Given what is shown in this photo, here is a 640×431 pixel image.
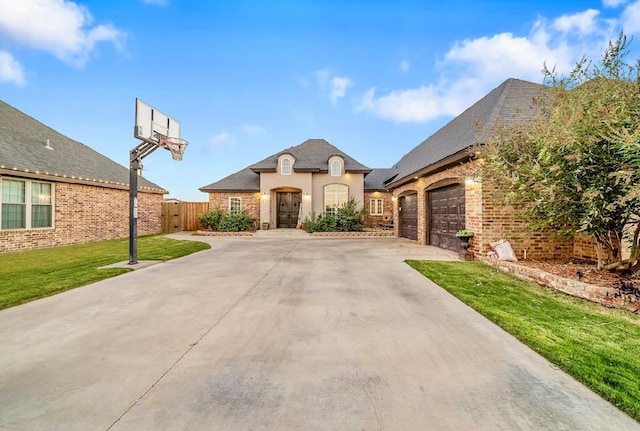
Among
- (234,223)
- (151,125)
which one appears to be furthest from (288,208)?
(151,125)

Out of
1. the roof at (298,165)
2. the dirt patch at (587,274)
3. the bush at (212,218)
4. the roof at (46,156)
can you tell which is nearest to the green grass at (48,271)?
the roof at (46,156)

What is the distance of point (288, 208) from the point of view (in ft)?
66.8

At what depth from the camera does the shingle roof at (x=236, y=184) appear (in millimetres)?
20344

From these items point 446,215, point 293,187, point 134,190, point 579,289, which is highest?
point 293,187

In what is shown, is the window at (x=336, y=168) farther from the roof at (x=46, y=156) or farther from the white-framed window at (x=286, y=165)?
the roof at (x=46, y=156)

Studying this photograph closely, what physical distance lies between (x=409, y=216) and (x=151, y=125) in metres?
12.2

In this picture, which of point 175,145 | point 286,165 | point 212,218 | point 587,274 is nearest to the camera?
point 587,274

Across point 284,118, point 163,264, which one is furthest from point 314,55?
point 163,264

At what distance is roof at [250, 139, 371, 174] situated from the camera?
1928 centimetres

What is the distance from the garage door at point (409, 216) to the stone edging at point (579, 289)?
24.8ft

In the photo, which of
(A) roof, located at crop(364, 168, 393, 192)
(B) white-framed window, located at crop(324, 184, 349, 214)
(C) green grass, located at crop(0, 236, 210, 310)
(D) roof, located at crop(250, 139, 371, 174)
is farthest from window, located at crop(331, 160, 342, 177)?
(C) green grass, located at crop(0, 236, 210, 310)

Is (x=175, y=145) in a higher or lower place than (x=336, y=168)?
lower

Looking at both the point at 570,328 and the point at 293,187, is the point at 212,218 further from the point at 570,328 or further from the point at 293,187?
the point at 570,328

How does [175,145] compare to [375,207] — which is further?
[375,207]
